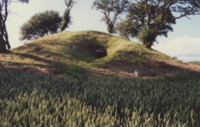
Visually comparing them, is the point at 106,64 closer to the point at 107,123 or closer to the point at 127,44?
the point at 127,44

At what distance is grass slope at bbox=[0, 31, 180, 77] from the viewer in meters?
12.8

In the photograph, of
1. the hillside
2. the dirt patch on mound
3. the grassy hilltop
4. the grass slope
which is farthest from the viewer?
the grass slope

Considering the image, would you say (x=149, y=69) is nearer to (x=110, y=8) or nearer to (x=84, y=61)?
(x=84, y=61)

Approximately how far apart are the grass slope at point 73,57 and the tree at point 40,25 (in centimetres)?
1814

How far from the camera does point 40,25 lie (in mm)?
35781

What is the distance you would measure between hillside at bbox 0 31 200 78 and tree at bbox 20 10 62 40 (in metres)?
18.4

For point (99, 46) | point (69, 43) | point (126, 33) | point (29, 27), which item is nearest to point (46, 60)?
point (69, 43)

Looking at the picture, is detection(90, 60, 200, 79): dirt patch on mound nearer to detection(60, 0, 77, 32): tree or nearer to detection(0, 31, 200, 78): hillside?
detection(0, 31, 200, 78): hillside

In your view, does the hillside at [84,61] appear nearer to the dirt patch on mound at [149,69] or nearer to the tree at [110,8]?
the dirt patch on mound at [149,69]

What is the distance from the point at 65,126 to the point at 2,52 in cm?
1590

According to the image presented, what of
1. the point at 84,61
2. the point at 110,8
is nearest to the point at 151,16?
the point at 110,8

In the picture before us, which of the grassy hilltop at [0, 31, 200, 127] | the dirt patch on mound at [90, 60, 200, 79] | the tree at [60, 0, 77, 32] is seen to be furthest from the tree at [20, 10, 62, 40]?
the dirt patch on mound at [90, 60, 200, 79]

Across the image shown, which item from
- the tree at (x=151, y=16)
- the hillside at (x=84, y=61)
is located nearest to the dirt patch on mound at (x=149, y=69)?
the hillside at (x=84, y=61)

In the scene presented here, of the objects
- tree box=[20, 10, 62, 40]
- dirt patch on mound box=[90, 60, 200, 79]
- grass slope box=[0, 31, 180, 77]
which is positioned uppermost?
tree box=[20, 10, 62, 40]
